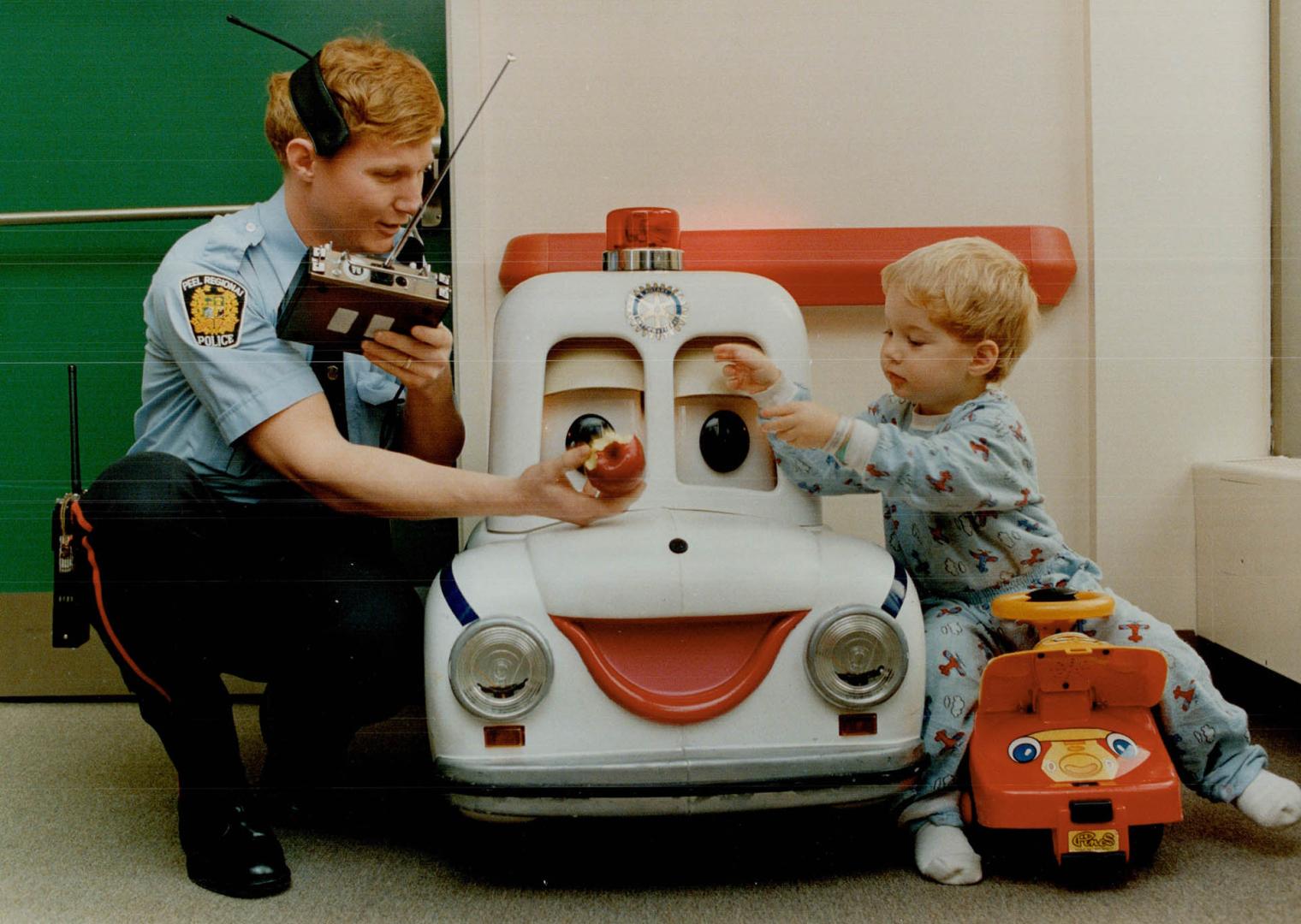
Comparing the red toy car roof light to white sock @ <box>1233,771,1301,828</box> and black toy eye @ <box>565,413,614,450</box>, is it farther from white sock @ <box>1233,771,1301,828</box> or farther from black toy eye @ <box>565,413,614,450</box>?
white sock @ <box>1233,771,1301,828</box>

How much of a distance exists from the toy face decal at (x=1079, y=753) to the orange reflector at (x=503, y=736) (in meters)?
0.31

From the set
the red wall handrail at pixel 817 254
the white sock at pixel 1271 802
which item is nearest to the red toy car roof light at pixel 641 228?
the red wall handrail at pixel 817 254

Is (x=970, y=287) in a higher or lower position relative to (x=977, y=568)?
higher

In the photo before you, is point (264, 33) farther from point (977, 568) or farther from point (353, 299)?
point (977, 568)

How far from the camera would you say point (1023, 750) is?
2.21 ft

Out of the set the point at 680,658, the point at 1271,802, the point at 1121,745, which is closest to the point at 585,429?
the point at 680,658

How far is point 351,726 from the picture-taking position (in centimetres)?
78

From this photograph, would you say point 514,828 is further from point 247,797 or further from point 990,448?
point 990,448

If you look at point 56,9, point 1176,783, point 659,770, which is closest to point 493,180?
point 56,9

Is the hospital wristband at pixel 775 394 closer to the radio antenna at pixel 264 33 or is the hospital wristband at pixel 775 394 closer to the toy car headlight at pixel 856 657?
the toy car headlight at pixel 856 657

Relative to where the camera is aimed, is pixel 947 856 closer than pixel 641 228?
Yes

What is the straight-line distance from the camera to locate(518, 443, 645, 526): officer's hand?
674mm

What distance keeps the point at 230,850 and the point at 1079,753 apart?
53 centimetres

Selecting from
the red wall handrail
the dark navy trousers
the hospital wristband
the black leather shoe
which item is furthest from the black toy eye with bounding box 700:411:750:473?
the black leather shoe
